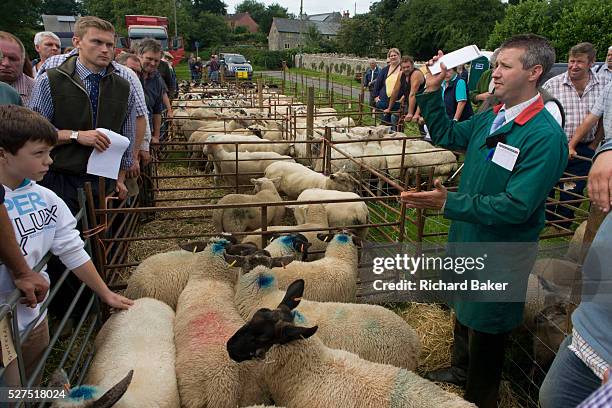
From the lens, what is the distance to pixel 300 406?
2.51 metres

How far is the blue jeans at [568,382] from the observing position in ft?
5.82

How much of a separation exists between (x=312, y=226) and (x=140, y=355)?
2.45 meters

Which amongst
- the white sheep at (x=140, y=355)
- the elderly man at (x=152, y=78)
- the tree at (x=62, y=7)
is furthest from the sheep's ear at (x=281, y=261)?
the tree at (x=62, y=7)

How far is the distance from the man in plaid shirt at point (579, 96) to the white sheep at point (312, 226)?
2.86 meters

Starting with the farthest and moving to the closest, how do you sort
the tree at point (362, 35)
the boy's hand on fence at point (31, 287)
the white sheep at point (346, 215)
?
the tree at point (362, 35) < the white sheep at point (346, 215) < the boy's hand on fence at point (31, 287)

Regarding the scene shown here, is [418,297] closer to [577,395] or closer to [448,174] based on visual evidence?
[577,395]

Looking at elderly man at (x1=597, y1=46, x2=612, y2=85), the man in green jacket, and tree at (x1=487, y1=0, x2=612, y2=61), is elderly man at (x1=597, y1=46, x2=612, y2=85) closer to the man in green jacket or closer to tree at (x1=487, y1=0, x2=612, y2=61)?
the man in green jacket

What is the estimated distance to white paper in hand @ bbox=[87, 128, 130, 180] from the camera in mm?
3492

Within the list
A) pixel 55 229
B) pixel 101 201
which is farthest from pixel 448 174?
pixel 55 229

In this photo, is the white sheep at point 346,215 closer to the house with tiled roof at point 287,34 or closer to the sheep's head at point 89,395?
the sheep's head at point 89,395

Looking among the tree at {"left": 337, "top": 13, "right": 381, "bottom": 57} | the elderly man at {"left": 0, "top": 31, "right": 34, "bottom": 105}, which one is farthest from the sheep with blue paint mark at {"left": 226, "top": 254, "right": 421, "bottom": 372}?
the tree at {"left": 337, "top": 13, "right": 381, "bottom": 57}

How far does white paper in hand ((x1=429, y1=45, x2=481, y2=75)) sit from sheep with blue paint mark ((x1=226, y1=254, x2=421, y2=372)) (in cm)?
170

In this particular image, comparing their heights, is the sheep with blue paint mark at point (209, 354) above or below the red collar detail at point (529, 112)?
below

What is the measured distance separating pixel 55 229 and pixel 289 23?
94.0 m
